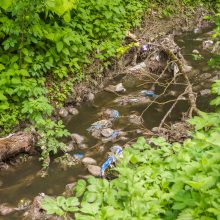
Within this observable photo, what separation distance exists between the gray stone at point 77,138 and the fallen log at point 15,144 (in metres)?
0.67

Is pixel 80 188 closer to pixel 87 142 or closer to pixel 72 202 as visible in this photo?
pixel 72 202

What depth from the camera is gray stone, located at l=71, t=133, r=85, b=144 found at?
5.57 meters

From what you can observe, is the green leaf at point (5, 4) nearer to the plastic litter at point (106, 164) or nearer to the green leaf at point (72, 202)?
the plastic litter at point (106, 164)

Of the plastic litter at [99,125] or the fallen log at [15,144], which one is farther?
the plastic litter at [99,125]

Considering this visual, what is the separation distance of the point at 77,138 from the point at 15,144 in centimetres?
100

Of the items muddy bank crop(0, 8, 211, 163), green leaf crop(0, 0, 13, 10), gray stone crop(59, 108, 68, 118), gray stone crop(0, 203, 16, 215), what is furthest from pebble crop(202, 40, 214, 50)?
gray stone crop(0, 203, 16, 215)

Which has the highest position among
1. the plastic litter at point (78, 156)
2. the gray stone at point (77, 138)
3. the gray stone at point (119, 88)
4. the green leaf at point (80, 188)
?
the green leaf at point (80, 188)

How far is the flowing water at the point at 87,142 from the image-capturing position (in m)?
4.64

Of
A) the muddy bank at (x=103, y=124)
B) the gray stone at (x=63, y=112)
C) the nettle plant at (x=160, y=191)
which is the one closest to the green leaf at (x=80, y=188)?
the nettle plant at (x=160, y=191)

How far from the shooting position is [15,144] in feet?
16.5

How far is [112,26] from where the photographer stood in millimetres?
7551

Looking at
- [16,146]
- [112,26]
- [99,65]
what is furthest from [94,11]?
[16,146]

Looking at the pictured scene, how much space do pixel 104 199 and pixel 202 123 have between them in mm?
830

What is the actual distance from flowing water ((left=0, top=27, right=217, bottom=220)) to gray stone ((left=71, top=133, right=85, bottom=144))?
0.31ft
